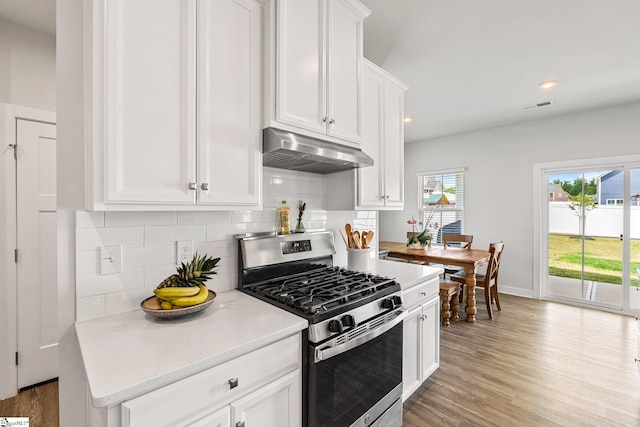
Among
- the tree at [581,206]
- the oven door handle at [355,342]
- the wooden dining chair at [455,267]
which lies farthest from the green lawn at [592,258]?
the oven door handle at [355,342]

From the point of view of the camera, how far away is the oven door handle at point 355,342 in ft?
4.09

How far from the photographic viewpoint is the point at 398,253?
3941 mm

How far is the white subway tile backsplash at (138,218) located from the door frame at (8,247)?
1582 mm

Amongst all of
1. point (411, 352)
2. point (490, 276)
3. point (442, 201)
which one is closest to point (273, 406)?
point (411, 352)

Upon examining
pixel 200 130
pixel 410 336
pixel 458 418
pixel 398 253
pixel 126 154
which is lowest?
pixel 458 418

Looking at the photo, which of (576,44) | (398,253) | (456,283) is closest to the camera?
(576,44)

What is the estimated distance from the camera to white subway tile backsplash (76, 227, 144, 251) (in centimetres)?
126

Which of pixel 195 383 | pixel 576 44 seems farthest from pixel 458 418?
pixel 576 44

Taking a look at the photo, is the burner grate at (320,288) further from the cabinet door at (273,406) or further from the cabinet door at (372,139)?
the cabinet door at (372,139)

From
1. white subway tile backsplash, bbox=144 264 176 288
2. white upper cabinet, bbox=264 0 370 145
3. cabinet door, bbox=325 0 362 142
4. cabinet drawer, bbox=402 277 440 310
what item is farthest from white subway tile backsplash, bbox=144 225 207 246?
cabinet drawer, bbox=402 277 440 310

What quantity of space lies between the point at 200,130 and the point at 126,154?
312 mm

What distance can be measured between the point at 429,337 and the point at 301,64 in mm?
2093

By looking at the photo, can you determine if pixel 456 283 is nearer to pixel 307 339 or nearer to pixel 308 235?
pixel 308 235

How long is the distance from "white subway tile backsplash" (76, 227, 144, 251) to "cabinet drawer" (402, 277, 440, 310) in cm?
157
